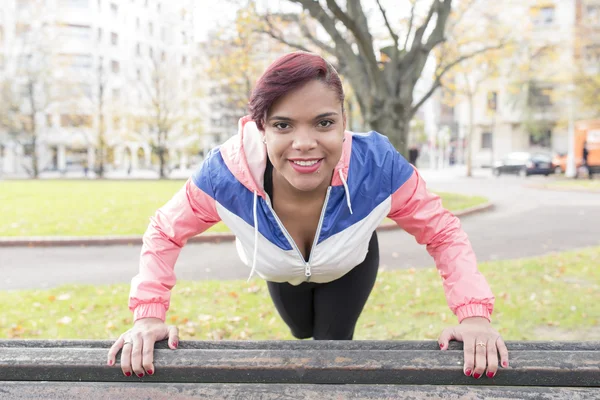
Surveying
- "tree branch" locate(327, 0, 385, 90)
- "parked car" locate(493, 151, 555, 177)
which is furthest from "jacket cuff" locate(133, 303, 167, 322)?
"parked car" locate(493, 151, 555, 177)

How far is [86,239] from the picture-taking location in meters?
8.43

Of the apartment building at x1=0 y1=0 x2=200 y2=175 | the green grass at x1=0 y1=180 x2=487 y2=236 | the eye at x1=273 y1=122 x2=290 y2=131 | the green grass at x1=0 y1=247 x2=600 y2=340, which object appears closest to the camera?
the eye at x1=273 y1=122 x2=290 y2=131

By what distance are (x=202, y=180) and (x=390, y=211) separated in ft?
2.28

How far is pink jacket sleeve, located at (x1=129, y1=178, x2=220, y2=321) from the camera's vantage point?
176cm

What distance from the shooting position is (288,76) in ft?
5.30

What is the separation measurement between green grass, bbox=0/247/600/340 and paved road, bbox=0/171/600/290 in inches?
28.3

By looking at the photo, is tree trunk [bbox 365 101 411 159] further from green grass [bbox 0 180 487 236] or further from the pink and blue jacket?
the pink and blue jacket

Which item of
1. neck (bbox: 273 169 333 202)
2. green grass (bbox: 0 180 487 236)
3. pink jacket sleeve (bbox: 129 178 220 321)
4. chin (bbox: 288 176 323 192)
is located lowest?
green grass (bbox: 0 180 487 236)

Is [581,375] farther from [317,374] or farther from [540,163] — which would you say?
[540,163]

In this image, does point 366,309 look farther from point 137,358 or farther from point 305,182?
point 137,358

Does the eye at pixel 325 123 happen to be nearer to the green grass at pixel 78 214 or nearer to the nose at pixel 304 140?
the nose at pixel 304 140

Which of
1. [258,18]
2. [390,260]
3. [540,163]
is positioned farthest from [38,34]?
[390,260]

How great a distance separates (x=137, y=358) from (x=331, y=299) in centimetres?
110

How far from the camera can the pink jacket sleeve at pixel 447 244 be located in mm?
1738
